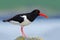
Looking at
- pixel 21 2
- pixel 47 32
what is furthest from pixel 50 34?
pixel 21 2

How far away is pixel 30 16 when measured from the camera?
1.22m

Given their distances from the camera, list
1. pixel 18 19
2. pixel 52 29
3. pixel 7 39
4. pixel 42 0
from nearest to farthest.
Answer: pixel 18 19 < pixel 7 39 < pixel 52 29 < pixel 42 0

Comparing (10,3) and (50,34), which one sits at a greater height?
(10,3)

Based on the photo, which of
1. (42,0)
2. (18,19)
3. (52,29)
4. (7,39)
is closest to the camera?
(18,19)

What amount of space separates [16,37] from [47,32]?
0.67ft

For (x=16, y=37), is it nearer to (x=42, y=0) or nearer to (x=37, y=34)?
(x=37, y=34)

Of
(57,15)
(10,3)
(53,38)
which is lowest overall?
(53,38)

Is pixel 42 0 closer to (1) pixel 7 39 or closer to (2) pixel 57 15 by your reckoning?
(2) pixel 57 15

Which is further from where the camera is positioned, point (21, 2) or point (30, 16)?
point (21, 2)

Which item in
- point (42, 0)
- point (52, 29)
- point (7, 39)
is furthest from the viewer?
point (42, 0)

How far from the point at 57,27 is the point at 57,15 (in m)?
0.15

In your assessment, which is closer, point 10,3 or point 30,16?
point 30,16

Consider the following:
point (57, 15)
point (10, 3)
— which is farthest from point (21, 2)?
point (57, 15)

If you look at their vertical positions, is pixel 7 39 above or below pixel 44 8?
below
